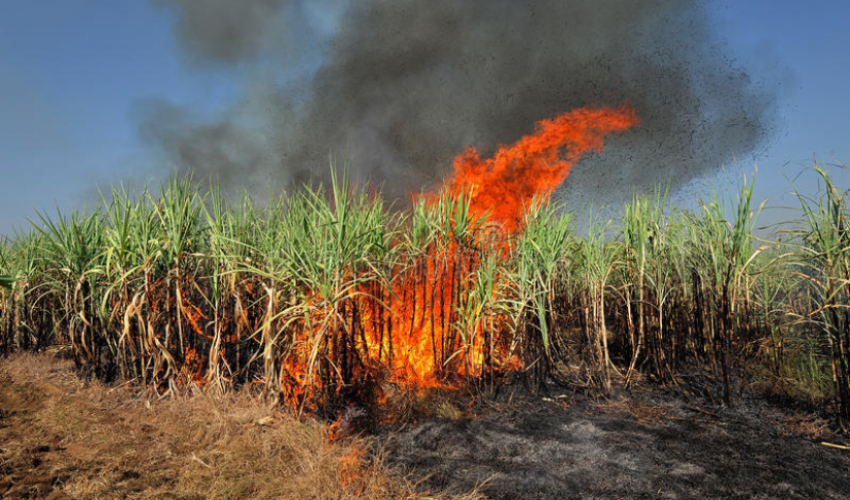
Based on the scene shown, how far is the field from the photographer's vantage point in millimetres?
3920

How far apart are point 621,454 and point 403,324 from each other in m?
2.35

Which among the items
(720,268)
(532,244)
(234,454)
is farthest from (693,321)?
(234,454)

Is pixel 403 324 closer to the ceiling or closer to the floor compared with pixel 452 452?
closer to the ceiling

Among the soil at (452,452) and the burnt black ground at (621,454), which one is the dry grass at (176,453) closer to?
the soil at (452,452)

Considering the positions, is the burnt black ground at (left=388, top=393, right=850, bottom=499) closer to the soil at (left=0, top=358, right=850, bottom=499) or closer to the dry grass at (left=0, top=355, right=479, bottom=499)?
the soil at (left=0, top=358, right=850, bottom=499)

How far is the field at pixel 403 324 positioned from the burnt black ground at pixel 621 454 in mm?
59

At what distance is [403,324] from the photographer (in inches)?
201

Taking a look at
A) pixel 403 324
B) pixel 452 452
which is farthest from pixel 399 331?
pixel 452 452

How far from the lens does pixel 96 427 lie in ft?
14.0

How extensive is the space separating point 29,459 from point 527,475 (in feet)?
12.5

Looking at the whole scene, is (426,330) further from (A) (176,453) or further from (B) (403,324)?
(A) (176,453)

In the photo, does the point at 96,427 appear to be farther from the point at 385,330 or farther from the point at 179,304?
the point at 385,330

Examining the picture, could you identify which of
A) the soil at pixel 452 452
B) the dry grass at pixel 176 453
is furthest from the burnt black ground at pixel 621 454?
the dry grass at pixel 176 453

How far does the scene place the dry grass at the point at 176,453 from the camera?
3.24 m
